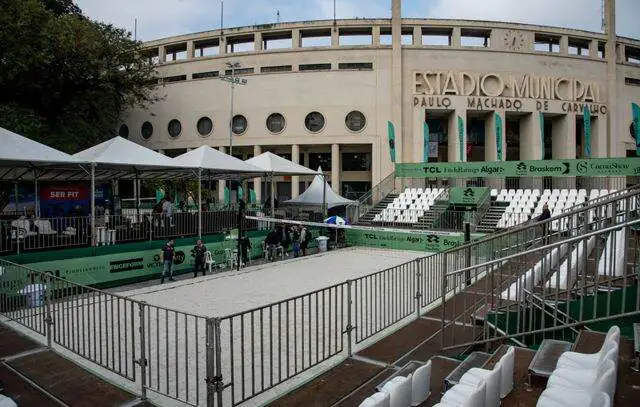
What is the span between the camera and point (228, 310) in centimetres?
1046

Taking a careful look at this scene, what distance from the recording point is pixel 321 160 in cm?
4481

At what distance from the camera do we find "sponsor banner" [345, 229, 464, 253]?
20.2 metres

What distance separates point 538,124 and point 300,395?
129 feet

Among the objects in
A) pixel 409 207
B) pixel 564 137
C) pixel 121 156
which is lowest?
pixel 409 207

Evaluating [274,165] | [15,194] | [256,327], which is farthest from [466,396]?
[15,194]

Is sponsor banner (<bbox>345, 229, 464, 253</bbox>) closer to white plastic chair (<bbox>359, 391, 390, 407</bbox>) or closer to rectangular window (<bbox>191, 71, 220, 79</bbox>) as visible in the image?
white plastic chair (<bbox>359, 391, 390, 407</bbox>)

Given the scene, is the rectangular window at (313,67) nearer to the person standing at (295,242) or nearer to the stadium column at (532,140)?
the stadium column at (532,140)

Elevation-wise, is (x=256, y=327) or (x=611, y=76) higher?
(x=611, y=76)

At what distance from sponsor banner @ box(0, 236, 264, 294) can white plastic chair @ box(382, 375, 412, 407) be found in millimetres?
8562

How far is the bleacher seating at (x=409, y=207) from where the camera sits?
26062mm

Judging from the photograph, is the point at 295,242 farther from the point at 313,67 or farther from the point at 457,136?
the point at 313,67

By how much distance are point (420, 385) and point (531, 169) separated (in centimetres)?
2628

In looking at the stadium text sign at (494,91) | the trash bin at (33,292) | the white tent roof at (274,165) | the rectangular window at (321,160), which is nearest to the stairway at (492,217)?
the white tent roof at (274,165)

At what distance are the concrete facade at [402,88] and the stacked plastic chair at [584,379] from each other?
3292 centimetres
